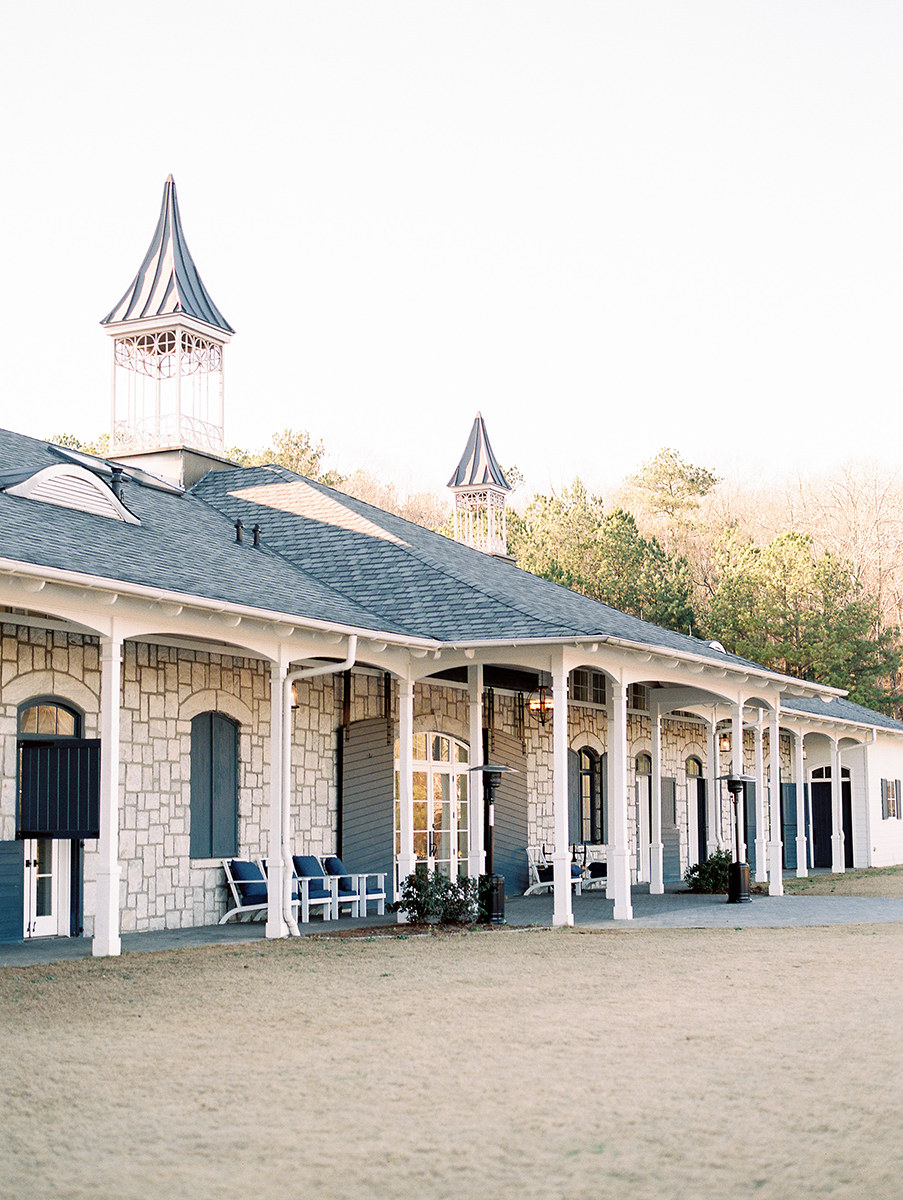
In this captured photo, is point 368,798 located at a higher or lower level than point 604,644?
lower

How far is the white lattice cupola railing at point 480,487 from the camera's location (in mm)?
36219

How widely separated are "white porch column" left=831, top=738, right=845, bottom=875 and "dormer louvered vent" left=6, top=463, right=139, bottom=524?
18.9m

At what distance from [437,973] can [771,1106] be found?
16.9 feet

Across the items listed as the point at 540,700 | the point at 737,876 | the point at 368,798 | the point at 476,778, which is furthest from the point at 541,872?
the point at 476,778

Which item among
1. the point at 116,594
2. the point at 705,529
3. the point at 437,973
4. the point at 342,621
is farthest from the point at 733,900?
the point at 705,529

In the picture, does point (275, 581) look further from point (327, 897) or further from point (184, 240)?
point (184, 240)

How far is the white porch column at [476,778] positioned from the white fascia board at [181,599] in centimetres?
197

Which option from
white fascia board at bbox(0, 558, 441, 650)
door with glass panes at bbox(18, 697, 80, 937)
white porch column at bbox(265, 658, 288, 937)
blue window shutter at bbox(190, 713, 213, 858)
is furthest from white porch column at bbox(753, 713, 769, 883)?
door with glass panes at bbox(18, 697, 80, 937)

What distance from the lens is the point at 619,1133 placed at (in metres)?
5.72

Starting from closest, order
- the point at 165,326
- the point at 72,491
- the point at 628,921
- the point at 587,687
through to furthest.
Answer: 1. the point at 72,491
2. the point at 628,921
3. the point at 165,326
4. the point at 587,687

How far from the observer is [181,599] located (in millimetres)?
11914

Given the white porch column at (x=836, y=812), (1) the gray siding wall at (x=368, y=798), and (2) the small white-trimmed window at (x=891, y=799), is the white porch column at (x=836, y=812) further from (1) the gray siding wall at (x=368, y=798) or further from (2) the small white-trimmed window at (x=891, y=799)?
(1) the gray siding wall at (x=368, y=798)

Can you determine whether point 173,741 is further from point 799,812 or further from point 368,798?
point 799,812

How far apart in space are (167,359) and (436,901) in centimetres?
A: 1003
